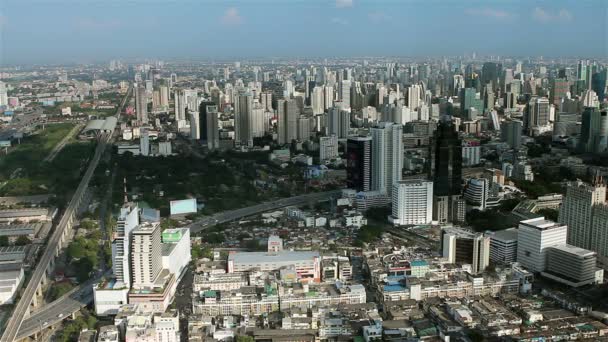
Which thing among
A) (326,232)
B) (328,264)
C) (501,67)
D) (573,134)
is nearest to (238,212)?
(326,232)

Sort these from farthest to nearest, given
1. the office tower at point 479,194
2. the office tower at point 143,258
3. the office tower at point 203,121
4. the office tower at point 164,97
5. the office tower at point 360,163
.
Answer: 1. the office tower at point 164,97
2. the office tower at point 203,121
3. the office tower at point 360,163
4. the office tower at point 479,194
5. the office tower at point 143,258

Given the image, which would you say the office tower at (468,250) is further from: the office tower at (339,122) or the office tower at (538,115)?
the office tower at (538,115)

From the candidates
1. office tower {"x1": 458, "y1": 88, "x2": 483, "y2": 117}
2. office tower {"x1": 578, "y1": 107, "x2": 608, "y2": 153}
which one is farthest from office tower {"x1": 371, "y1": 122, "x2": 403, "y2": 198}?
office tower {"x1": 458, "y1": 88, "x2": 483, "y2": 117}

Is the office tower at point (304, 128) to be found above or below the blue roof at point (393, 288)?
above

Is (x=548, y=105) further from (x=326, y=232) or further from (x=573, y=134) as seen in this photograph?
(x=326, y=232)

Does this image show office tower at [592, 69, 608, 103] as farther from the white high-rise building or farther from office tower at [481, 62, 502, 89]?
the white high-rise building

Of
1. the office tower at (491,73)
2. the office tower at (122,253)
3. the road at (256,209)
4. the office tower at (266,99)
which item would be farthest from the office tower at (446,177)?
the office tower at (266,99)
